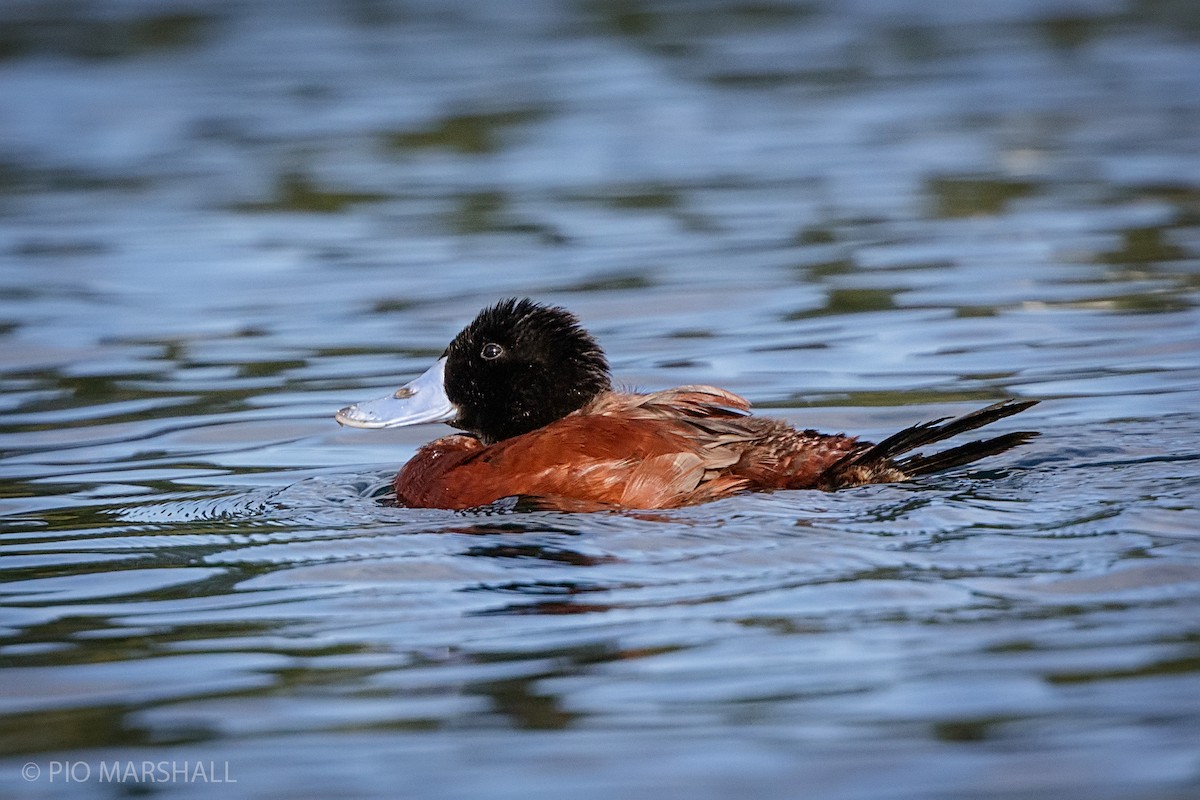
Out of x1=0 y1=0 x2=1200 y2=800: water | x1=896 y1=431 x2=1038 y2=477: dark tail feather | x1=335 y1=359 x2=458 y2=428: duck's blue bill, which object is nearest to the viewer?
x1=0 y1=0 x2=1200 y2=800: water

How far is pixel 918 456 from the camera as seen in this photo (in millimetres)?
6539

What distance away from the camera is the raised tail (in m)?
6.16

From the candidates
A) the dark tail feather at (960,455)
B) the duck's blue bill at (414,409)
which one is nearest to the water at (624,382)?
the dark tail feather at (960,455)

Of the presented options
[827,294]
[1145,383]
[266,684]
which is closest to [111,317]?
[827,294]

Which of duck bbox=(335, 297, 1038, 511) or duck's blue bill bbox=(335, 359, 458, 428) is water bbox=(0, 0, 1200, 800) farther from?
duck's blue bill bbox=(335, 359, 458, 428)

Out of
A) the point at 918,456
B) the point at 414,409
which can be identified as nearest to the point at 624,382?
the point at 414,409

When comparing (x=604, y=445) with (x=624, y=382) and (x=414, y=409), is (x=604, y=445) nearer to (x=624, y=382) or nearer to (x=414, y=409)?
(x=414, y=409)

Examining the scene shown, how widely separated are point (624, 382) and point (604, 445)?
2972 mm

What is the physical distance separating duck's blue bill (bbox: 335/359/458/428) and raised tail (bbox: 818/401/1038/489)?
1.63 m

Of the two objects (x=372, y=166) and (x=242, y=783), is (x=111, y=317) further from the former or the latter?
(x=242, y=783)

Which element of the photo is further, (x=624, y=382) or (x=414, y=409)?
(x=624, y=382)

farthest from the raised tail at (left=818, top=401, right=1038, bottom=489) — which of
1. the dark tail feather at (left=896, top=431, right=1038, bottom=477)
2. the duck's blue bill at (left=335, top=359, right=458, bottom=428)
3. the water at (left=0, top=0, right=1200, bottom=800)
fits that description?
the duck's blue bill at (left=335, top=359, right=458, bottom=428)

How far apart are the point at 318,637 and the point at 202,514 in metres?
1.88

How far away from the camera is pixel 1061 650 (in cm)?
463
